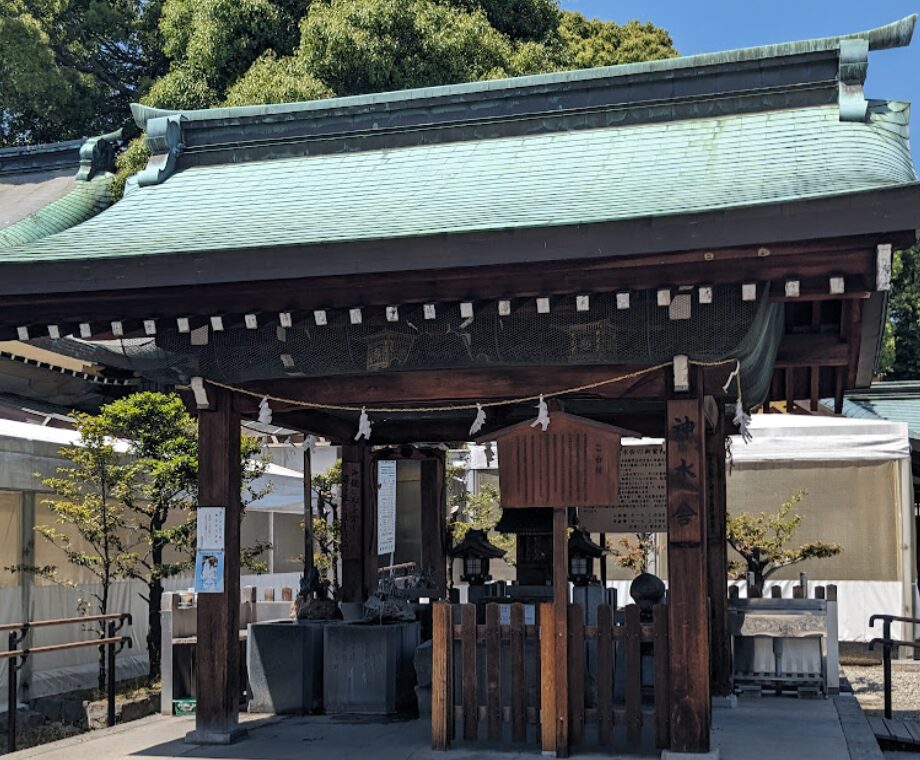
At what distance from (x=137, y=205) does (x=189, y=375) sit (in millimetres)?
1818

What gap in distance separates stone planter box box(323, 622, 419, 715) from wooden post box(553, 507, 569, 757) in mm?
2311

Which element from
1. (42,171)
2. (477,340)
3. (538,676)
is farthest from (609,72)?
(42,171)

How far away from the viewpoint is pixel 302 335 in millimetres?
8742

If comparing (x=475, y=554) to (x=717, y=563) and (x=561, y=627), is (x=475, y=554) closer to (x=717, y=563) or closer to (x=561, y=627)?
(x=717, y=563)

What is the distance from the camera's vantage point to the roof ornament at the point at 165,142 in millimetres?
10508

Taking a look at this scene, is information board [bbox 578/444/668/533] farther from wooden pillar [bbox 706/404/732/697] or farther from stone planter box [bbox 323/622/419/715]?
stone planter box [bbox 323/622/419/715]

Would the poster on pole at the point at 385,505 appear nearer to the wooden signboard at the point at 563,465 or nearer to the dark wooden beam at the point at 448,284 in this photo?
the wooden signboard at the point at 563,465

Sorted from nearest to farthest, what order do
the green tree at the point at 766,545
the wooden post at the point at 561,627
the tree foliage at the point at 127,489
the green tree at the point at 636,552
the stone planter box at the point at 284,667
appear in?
1. the wooden post at the point at 561,627
2. the stone planter box at the point at 284,667
3. the tree foliage at the point at 127,489
4. the green tree at the point at 766,545
5. the green tree at the point at 636,552

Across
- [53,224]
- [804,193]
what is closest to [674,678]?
[804,193]

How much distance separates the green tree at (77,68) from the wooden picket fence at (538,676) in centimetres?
2451

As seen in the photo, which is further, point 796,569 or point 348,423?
point 796,569

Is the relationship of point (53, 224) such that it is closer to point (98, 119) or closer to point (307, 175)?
point (307, 175)

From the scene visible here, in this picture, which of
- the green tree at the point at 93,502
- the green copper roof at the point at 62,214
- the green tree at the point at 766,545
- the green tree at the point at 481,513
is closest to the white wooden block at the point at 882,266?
the green copper roof at the point at 62,214

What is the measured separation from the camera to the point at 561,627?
8.15m
